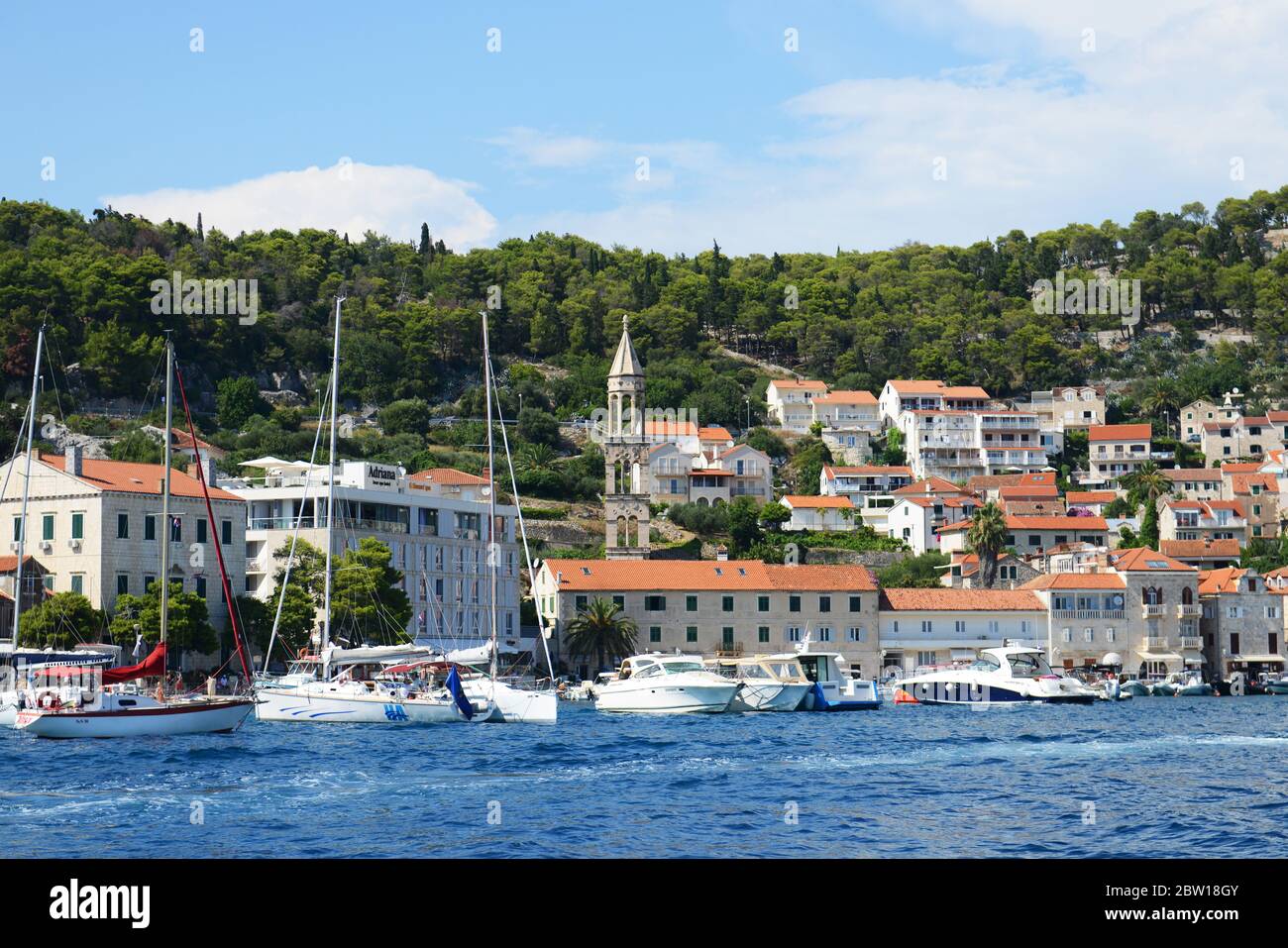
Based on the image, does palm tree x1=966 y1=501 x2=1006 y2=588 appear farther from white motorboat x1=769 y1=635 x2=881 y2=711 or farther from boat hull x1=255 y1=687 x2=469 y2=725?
boat hull x1=255 y1=687 x2=469 y2=725

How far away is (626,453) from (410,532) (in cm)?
3741

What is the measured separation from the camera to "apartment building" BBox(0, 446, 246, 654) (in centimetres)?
6244

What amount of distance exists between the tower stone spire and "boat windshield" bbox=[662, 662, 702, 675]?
149ft

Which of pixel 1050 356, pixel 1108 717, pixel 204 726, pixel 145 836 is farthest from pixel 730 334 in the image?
pixel 145 836

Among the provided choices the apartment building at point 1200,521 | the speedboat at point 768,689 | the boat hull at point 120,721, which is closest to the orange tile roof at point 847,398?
the apartment building at point 1200,521

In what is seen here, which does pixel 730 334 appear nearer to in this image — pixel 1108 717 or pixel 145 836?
pixel 1108 717

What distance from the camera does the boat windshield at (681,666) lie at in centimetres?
5950

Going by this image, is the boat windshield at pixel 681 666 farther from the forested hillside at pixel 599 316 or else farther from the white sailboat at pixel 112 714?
the forested hillside at pixel 599 316

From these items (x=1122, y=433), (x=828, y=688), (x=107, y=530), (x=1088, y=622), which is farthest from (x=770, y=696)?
(x=1122, y=433)

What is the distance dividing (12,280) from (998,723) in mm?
97042

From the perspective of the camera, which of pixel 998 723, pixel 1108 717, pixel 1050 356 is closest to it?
pixel 998 723

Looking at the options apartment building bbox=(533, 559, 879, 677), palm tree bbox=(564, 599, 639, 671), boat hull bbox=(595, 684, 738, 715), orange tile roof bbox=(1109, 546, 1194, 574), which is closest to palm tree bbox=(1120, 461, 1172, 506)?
orange tile roof bbox=(1109, 546, 1194, 574)

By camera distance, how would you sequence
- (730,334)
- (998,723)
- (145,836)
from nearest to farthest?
(145,836)
(998,723)
(730,334)

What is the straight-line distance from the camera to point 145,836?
72.8ft
